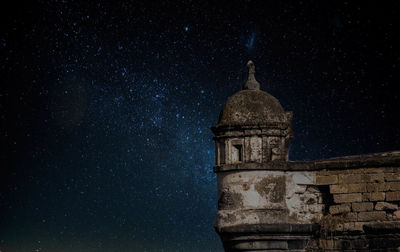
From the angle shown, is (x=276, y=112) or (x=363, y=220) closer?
(x=363, y=220)

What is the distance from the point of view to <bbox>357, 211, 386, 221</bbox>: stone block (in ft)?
25.0

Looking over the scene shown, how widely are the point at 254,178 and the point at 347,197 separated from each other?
1.46m

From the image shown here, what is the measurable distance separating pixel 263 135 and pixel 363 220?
6.53ft

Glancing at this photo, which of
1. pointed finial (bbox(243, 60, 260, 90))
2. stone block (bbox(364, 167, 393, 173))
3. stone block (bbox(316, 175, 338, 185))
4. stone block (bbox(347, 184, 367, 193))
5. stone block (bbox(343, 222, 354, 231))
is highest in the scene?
pointed finial (bbox(243, 60, 260, 90))

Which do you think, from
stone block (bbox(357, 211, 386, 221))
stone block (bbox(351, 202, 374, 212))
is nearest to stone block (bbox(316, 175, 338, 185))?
stone block (bbox(351, 202, 374, 212))

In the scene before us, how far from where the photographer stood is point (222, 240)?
8.10 m

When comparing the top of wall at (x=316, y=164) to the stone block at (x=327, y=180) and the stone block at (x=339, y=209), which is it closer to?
the stone block at (x=327, y=180)

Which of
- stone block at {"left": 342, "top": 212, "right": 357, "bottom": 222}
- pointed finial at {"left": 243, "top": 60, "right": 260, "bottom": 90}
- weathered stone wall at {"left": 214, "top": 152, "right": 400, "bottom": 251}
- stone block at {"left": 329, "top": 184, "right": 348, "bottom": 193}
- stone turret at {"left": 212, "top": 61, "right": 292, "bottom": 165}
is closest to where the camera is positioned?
weathered stone wall at {"left": 214, "top": 152, "right": 400, "bottom": 251}

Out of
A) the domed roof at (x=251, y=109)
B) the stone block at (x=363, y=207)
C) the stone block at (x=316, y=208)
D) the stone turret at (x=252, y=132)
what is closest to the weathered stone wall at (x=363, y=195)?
the stone block at (x=363, y=207)

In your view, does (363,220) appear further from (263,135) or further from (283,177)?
(263,135)

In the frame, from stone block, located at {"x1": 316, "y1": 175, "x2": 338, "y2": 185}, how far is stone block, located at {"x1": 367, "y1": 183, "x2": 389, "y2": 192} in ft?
1.65

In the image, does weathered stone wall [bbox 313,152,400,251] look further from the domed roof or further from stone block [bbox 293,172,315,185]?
the domed roof

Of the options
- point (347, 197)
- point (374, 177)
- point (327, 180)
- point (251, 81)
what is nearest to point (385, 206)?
point (374, 177)

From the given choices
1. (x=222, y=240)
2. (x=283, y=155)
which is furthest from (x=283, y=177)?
(x=222, y=240)
